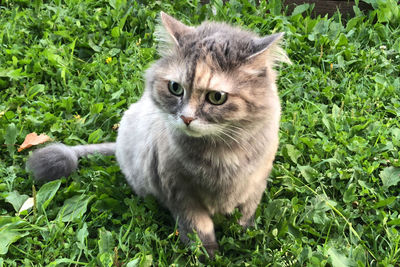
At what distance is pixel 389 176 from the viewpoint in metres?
A: 3.19

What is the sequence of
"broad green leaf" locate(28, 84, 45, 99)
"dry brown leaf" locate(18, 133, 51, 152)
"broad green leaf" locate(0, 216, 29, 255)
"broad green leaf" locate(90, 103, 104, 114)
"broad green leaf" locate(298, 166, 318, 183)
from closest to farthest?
"broad green leaf" locate(0, 216, 29, 255) → "broad green leaf" locate(298, 166, 318, 183) → "dry brown leaf" locate(18, 133, 51, 152) → "broad green leaf" locate(90, 103, 104, 114) → "broad green leaf" locate(28, 84, 45, 99)

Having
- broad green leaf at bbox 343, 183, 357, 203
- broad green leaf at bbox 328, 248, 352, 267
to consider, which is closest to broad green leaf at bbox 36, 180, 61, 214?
broad green leaf at bbox 328, 248, 352, 267

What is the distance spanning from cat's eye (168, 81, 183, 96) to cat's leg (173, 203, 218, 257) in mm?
742

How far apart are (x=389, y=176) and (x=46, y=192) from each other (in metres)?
2.39

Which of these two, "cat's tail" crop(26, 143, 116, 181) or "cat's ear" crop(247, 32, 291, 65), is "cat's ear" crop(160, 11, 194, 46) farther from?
"cat's tail" crop(26, 143, 116, 181)

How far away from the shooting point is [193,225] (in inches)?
111

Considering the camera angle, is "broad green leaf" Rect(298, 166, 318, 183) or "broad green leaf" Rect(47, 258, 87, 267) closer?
"broad green leaf" Rect(47, 258, 87, 267)

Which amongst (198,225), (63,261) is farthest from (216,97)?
(63,261)

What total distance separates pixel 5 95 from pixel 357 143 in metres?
2.96

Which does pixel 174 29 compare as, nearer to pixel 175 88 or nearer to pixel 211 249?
A: pixel 175 88

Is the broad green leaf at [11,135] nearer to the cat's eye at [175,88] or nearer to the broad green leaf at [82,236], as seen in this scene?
the broad green leaf at [82,236]

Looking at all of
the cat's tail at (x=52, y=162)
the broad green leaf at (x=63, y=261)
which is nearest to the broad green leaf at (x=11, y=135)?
the cat's tail at (x=52, y=162)

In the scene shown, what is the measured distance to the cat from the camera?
2332 millimetres

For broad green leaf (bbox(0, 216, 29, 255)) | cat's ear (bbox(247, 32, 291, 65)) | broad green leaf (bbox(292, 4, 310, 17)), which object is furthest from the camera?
broad green leaf (bbox(292, 4, 310, 17))
